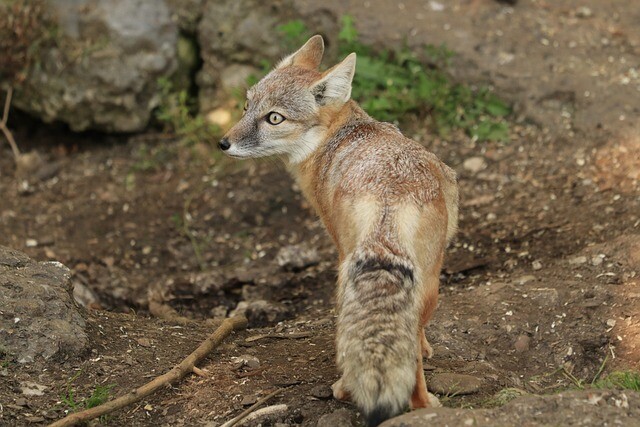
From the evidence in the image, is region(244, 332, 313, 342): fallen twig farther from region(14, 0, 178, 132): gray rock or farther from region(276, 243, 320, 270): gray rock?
region(14, 0, 178, 132): gray rock

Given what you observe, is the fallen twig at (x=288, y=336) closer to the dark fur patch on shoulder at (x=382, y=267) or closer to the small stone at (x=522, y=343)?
the small stone at (x=522, y=343)

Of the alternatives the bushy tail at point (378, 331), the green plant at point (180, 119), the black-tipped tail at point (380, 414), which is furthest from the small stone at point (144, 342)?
the green plant at point (180, 119)

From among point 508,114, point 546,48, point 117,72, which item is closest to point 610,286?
point 508,114

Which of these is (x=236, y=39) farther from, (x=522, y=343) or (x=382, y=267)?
(x=382, y=267)

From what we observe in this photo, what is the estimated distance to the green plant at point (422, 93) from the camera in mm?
9648

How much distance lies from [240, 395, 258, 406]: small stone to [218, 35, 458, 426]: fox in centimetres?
54

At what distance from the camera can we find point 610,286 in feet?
21.3

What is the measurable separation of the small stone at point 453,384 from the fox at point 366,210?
31 centimetres

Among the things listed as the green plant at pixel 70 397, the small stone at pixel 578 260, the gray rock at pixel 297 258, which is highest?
the green plant at pixel 70 397

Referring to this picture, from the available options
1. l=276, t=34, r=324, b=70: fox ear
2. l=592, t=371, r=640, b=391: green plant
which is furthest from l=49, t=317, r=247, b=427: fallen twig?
l=592, t=371, r=640, b=391: green plant

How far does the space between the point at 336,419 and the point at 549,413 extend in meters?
1.23

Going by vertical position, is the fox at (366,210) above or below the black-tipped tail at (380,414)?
above

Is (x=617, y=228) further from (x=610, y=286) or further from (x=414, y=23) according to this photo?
(x=414, y=23)

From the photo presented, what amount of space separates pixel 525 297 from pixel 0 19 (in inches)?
288
